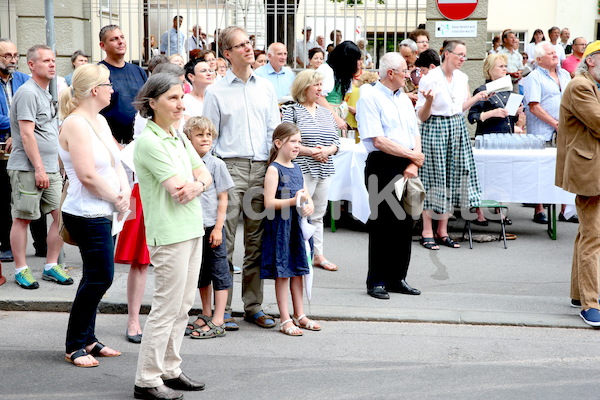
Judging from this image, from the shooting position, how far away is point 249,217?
6.46 m

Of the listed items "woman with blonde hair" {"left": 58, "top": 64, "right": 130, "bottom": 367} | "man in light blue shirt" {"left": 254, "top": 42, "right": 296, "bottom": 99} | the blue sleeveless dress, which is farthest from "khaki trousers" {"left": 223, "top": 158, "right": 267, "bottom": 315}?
"man in light blue shirt" {"left": 254, "top": 42, "right": 296, "bottom": 99}

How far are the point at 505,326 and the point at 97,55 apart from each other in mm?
10544

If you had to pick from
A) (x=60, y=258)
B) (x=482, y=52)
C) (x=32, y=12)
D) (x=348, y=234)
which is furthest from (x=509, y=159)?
(x=32, y=12)

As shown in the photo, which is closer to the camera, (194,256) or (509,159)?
(194,256)

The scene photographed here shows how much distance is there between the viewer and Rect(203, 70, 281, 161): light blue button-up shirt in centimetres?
656

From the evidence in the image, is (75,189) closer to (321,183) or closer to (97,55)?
(321,183)

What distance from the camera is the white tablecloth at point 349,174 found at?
376 inches

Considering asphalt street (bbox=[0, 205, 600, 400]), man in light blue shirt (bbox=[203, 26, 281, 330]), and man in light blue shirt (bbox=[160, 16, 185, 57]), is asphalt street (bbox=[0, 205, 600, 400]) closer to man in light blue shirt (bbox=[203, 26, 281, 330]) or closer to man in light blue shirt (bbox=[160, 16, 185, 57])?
man in light blue shirt (bbox=[203, 26, 281, 330])

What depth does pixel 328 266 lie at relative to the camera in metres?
8.38

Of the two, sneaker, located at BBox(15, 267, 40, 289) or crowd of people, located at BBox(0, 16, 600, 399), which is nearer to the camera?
crowd of people, located at BBox(0, 16, 600, 399)

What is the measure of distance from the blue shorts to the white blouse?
3.75 meters

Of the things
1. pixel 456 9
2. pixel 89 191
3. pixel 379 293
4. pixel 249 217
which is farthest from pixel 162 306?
pixel 456 9

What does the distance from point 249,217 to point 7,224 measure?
10.6 feet

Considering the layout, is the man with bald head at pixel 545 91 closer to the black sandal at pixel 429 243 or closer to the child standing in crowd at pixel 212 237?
the black sandal at pixel 429 243
